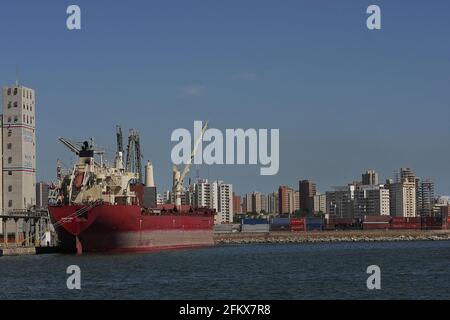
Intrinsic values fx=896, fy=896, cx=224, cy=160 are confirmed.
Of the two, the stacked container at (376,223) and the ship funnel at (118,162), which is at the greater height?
the ship funnel at (118,162)

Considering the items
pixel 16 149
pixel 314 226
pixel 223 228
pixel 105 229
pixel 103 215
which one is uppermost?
pixel 16 149

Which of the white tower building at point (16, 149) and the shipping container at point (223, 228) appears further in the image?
the shipping container at point (223, 228)

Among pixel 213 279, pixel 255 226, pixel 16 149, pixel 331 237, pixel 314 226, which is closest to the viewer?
pixel 213 279

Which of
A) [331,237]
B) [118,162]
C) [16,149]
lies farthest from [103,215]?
[331,237]

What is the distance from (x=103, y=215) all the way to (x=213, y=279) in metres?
25.7

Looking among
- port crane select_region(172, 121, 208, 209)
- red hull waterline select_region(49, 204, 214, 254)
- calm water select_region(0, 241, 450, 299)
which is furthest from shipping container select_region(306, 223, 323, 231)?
calm water select_region(0, 241, 450, 299)

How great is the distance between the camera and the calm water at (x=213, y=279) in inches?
1479

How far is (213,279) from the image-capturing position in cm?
4516

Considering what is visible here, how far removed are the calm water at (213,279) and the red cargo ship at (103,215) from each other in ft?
24.9

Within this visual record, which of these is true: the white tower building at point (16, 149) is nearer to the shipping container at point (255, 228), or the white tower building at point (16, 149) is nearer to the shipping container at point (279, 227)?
the shipping container at point (255, 228)

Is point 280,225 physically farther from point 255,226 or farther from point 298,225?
point 255,226

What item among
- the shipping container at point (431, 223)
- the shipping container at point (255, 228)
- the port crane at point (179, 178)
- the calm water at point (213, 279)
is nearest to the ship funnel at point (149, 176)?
the port crane at point (179, 178)

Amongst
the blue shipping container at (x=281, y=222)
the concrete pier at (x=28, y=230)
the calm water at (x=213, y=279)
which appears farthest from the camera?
the blue shipping container at (x=281, y=222)
